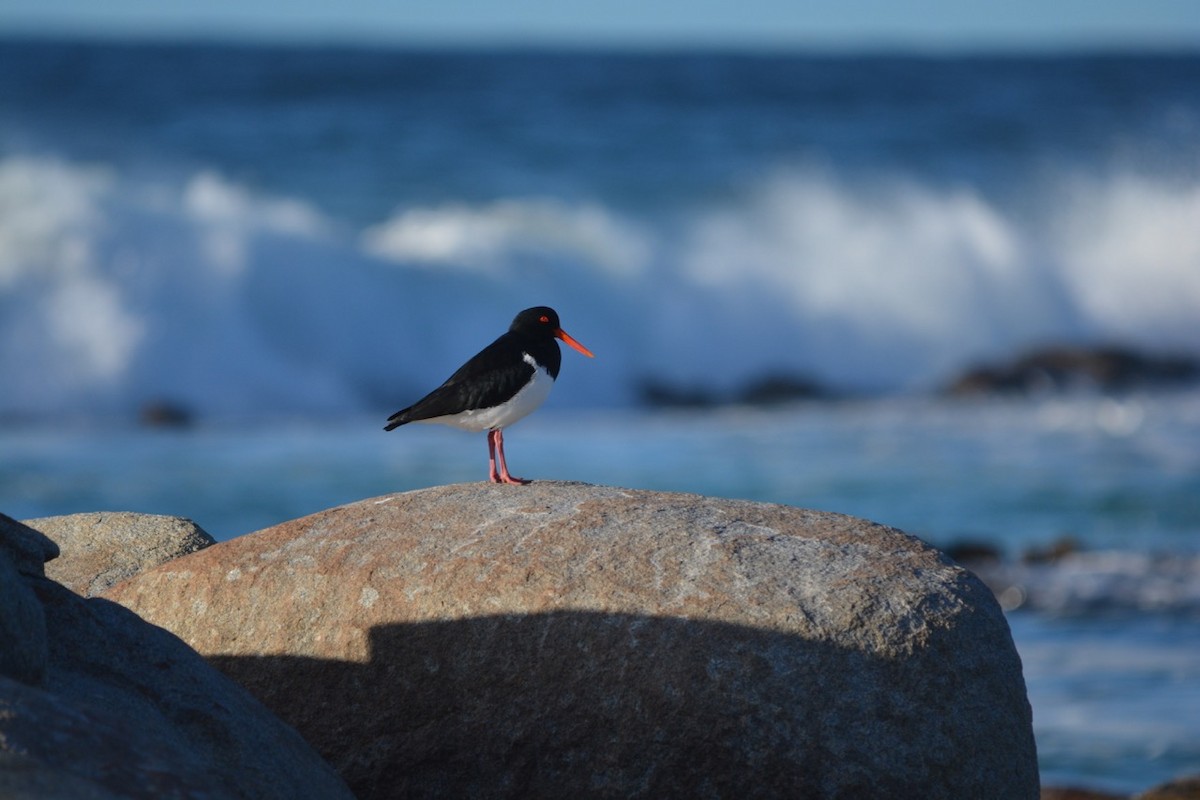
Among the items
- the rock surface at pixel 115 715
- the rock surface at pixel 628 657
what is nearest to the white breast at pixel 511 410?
the rock surface at pixel 628 657

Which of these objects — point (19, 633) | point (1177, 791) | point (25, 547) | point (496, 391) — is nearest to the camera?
point (19, 633)

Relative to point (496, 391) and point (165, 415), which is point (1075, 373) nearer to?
point (165, 415)

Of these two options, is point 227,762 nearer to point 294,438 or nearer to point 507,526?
point 507,526

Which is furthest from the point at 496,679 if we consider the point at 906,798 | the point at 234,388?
the point at 234,388

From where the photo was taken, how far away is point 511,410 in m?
5.57

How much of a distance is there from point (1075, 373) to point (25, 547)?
1716 cm

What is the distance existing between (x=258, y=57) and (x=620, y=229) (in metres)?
15.7

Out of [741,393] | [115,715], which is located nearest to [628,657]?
[115,715]

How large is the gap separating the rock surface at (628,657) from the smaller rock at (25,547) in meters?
0.86

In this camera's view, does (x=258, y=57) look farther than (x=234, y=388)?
Yes

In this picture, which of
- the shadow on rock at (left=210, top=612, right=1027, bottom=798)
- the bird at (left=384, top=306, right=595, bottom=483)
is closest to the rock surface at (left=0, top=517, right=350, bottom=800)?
the shadow on rock at (left=210, top=612, right=1027, bottom=798)

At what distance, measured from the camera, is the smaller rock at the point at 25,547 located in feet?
12.9

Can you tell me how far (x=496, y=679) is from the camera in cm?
440

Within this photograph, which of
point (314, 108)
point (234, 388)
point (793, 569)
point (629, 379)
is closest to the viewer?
point (793, 569)
